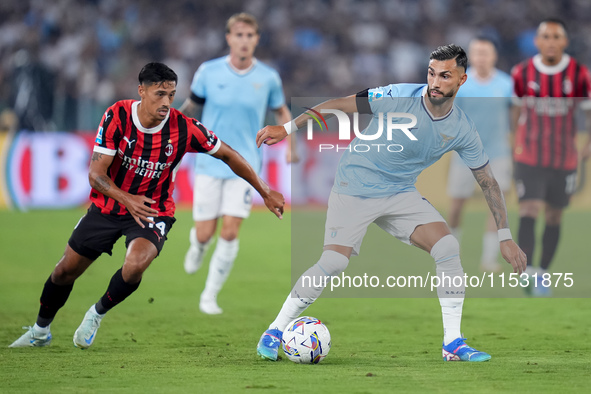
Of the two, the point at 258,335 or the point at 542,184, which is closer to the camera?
the point at 258,335

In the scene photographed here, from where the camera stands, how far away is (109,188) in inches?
229

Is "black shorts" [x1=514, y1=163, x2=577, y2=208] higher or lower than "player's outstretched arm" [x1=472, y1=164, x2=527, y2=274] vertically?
higher

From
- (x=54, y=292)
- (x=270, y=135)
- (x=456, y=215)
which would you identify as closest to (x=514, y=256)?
(x=270, y=135)

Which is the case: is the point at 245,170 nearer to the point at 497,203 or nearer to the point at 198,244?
the point at 497,203

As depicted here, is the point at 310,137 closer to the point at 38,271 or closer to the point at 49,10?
the point at 38,271

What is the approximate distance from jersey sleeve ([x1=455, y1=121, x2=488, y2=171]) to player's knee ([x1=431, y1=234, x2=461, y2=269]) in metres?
0.54

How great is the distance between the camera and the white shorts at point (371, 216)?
19.2 feet

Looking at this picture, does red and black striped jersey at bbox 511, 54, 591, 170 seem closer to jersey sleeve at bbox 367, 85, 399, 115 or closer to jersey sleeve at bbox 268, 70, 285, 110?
jersey sleeve at bbox 268, 70, 285, 110

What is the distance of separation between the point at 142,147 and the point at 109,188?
380 millimetres

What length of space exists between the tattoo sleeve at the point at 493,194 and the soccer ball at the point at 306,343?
4.56ft

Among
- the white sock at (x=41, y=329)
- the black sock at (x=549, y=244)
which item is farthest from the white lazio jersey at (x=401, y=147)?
the black sock at (x=549, y=244)

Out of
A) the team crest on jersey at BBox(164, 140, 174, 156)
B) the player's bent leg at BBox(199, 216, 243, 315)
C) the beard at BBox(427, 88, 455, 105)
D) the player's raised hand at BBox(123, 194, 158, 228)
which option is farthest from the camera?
the player's bent leg at BBox(199, 216, 243, 315)

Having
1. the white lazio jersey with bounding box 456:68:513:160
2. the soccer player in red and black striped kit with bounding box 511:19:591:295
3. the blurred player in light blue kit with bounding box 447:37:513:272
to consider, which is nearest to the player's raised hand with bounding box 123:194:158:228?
the blurred player in light blue kit with bounding box 447:37:513:272

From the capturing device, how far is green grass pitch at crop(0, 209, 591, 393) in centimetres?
500
